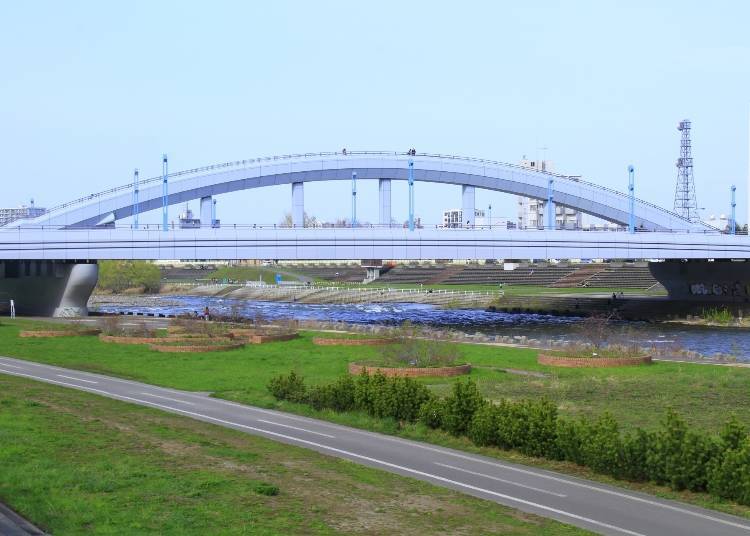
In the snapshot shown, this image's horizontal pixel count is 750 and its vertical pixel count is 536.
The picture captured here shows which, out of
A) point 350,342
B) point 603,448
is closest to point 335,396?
point 603,448

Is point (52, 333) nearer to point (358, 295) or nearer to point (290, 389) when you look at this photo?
point (290, 389)

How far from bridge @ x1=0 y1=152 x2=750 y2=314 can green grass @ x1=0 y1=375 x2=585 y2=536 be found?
40128 millimetres

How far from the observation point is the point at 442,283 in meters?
151

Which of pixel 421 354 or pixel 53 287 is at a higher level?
pixel 53 287

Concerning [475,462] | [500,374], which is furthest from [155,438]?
[500,374]

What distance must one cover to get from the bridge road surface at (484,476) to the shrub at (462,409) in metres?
1.11

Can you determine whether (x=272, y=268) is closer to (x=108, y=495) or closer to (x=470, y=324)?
(x=470, y=324)

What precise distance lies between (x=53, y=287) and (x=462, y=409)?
2142 inches

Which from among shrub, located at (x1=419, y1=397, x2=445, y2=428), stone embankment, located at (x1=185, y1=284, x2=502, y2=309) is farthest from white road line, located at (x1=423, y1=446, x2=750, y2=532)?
stone embankment, located at (x1=185, y1=284, x2=502, y2=309)

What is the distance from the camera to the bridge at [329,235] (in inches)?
2451

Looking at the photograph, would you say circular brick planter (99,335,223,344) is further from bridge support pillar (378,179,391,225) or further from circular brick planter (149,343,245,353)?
bridge support pillar (378,179,391,225)

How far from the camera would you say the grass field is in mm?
25734

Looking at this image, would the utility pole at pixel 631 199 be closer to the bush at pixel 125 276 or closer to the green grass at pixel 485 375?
the green grass at pixel 485 375

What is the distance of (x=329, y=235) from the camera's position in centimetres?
6225
